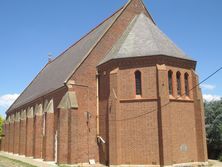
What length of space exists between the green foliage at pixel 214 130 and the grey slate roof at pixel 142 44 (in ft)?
32.4

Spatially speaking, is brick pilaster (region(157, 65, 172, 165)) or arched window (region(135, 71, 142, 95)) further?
arched window (region(135, 71, 142, 95))

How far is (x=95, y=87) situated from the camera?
26109 mm

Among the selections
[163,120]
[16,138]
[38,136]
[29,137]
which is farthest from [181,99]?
[16,138]

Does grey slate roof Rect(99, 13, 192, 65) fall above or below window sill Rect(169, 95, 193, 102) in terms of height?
above

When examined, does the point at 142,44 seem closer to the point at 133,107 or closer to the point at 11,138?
the point at 133,107

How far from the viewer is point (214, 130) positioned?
99.8 ft

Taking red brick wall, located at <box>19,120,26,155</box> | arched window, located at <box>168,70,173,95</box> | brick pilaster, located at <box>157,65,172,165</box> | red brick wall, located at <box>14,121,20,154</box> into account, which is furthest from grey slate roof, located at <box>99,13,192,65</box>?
red brick wall, located at <box>14,121,20,154</box>

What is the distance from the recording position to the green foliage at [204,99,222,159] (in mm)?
30334

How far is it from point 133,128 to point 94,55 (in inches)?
326

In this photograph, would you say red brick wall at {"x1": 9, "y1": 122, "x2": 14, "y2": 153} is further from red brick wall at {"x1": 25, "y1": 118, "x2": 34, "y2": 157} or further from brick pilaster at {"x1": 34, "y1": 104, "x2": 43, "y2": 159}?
brick pilaster at {"x1": 34, "y1": 104, "x2": 43, "y2": 159}

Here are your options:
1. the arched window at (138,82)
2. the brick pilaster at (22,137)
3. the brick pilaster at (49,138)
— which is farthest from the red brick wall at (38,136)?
the arched window at (138,82)

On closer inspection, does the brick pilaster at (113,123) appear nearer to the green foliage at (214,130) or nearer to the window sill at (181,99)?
the window sill at (181,99)

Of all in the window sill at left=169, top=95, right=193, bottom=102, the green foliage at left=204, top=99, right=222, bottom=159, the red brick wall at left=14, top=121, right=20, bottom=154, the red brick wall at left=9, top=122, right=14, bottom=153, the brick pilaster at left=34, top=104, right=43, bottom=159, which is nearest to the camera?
the window sill at left=169, top=95, right=193, bottom=102

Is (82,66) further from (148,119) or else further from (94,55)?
(148,119)
